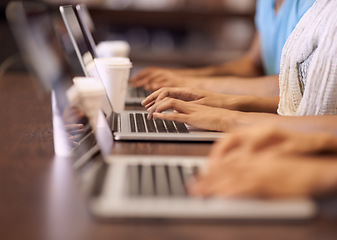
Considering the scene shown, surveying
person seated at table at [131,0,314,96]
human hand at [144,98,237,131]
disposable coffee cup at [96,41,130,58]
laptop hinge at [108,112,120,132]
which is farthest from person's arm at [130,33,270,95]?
human hand at [144,98,237,131]

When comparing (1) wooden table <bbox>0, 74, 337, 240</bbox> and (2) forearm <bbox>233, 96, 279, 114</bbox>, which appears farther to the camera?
(2) forearm <bbox>233, 96, 279, 114</bbox>

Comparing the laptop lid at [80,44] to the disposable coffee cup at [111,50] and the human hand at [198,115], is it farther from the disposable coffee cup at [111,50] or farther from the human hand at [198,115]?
the disposable coffee cup at [111,50]

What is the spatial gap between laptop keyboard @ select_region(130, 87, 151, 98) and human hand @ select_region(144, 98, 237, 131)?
47 cm

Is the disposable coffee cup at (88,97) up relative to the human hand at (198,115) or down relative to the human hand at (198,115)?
up

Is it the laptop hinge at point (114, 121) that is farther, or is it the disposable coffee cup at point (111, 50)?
the disposable coffee cup at point (111, 50)

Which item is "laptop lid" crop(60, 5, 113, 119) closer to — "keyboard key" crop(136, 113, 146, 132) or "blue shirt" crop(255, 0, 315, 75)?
"keyboard key" crop(136, 113, 146, 132)

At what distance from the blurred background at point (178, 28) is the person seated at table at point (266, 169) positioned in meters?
2.96

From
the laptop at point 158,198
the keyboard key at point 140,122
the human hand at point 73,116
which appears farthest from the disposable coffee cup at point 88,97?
the keyboard key at point 140,122

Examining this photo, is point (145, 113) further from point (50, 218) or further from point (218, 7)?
point (218, 7)

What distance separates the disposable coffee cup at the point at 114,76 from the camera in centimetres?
141

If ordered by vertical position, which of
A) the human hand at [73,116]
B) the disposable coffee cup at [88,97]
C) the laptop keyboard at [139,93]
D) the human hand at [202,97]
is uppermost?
the disposable coffee cup at [88,97]

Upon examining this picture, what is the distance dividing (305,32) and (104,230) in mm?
890

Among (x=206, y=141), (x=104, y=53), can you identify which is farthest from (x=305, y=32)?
(x=104, y=53)

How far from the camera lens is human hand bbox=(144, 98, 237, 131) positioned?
1.17 meters
